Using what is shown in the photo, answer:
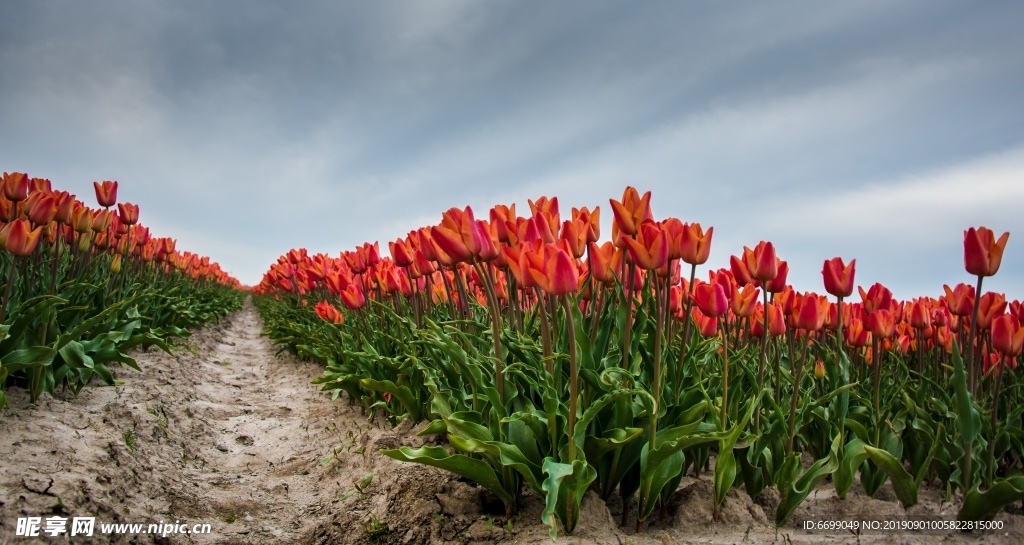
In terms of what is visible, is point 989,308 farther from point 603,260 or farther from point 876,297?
point 603,260

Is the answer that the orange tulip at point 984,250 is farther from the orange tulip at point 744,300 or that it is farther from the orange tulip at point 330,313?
the orange tulip at point 330,313

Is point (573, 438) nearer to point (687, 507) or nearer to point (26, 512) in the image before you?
point (687, 507)

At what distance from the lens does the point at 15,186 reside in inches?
175

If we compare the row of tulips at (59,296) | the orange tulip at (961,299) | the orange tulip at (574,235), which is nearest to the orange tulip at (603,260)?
the orange tulip at (574,235)

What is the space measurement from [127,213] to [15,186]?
2.00 m

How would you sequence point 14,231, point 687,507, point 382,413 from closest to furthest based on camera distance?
1. point 687,507
2. point 14,231
3. point 382,413

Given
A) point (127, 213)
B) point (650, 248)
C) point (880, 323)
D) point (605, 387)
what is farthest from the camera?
point (127, 213)

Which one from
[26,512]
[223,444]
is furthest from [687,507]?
[223,444]

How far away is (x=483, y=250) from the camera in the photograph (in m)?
2.51

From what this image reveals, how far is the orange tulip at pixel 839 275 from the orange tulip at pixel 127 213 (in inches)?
258

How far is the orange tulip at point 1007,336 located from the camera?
306cm

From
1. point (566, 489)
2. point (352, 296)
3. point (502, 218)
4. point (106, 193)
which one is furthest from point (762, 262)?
point (106, 193)

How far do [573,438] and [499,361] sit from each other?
20.4 inches

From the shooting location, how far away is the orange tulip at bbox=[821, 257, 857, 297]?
291cm
